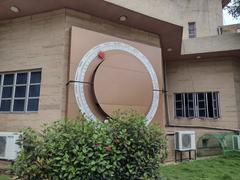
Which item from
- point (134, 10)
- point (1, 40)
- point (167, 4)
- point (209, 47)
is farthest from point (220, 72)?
point (1, 40)

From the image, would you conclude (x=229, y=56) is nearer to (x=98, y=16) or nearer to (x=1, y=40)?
(x=98, y=16)

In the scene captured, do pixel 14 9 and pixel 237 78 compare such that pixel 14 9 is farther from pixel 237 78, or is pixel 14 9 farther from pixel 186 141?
pixel 237 78

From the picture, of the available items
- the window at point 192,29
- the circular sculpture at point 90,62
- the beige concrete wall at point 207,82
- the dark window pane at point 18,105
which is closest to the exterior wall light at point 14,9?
the circular sculpture at point 90,62

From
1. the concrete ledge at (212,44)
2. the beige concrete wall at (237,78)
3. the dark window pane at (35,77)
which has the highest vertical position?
the concrete ledge at (212,44)

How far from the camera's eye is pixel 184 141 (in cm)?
588

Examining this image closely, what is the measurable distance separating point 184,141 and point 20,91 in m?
4.41

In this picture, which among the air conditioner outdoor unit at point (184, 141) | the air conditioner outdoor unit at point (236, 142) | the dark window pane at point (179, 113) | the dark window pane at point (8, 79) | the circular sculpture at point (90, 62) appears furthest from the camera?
the dark window pane at point (179, 113)

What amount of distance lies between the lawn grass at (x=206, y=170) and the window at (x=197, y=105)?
8.93 feet

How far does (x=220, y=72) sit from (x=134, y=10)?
5039 millimetres

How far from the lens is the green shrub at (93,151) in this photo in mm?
2477

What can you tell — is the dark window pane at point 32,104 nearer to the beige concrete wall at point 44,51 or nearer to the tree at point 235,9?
the beige concrete wall at point 44,51

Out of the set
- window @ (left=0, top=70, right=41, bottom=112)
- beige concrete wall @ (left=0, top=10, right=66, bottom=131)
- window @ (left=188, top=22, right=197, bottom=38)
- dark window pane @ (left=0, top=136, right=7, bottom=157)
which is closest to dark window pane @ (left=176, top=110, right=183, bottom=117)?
window @ (left=188, top=22, right=197, bottom=38)

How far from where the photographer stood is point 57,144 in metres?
2.62

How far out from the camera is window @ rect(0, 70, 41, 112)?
5055 millimetres
